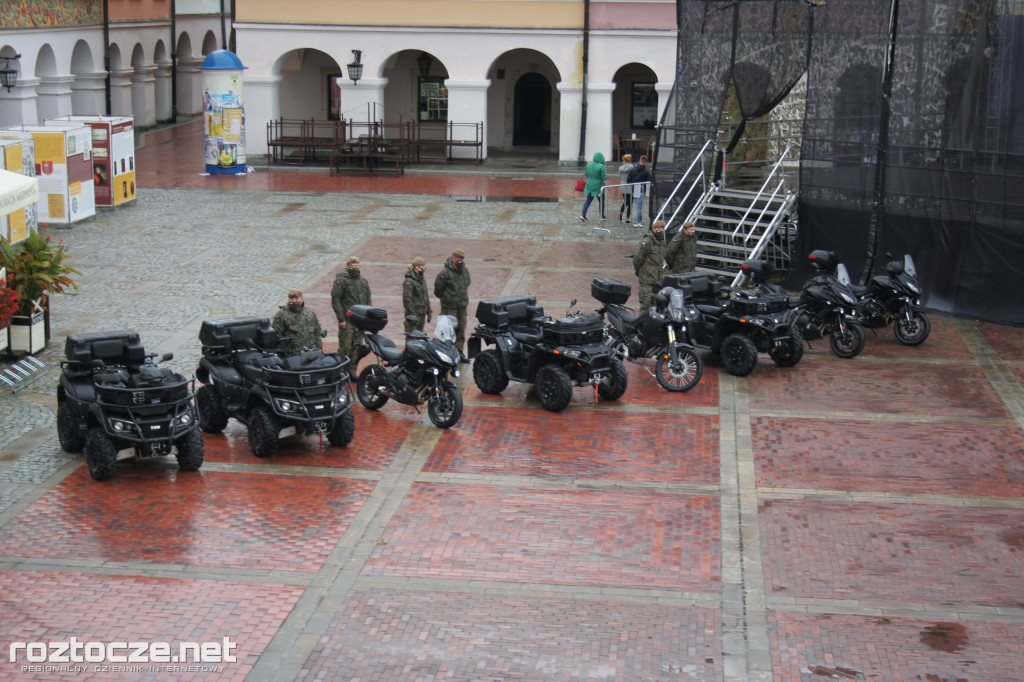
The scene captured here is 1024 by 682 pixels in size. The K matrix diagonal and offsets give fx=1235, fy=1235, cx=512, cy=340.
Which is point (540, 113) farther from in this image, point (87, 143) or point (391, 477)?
point (391, 477)

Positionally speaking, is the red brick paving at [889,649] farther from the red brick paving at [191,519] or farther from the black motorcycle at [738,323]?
the black motorcycle at [738,323]

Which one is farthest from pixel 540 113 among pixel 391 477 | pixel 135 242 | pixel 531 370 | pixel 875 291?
pixel 391 477

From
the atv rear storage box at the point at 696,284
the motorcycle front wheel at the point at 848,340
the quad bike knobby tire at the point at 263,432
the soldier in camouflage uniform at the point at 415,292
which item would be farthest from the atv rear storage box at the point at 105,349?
the motorcycle front wheel at the point at 848,340

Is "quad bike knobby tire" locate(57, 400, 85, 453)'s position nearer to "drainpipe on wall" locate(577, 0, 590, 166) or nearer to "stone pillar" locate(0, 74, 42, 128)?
"stone pillar" locate(0, 74, 42, 128)

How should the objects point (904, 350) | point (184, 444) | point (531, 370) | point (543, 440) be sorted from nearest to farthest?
point (184, 444) < point (543, 440) < point (531, 370) < point (904, 350)

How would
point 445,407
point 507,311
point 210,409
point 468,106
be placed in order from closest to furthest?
1. point 210,409
2. point 445,407
3. point 507,311
4. point 468,106

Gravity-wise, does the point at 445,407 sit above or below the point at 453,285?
below

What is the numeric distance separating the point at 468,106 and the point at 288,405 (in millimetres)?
24553

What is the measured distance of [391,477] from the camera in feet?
38.1

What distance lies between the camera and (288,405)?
1183cm

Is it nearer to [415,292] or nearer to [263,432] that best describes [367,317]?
[415,292]

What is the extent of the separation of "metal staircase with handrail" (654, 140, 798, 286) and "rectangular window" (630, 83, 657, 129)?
15.0 meters

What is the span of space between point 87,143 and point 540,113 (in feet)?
56.8

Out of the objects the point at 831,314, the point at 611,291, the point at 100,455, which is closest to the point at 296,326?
the point at 100,455
